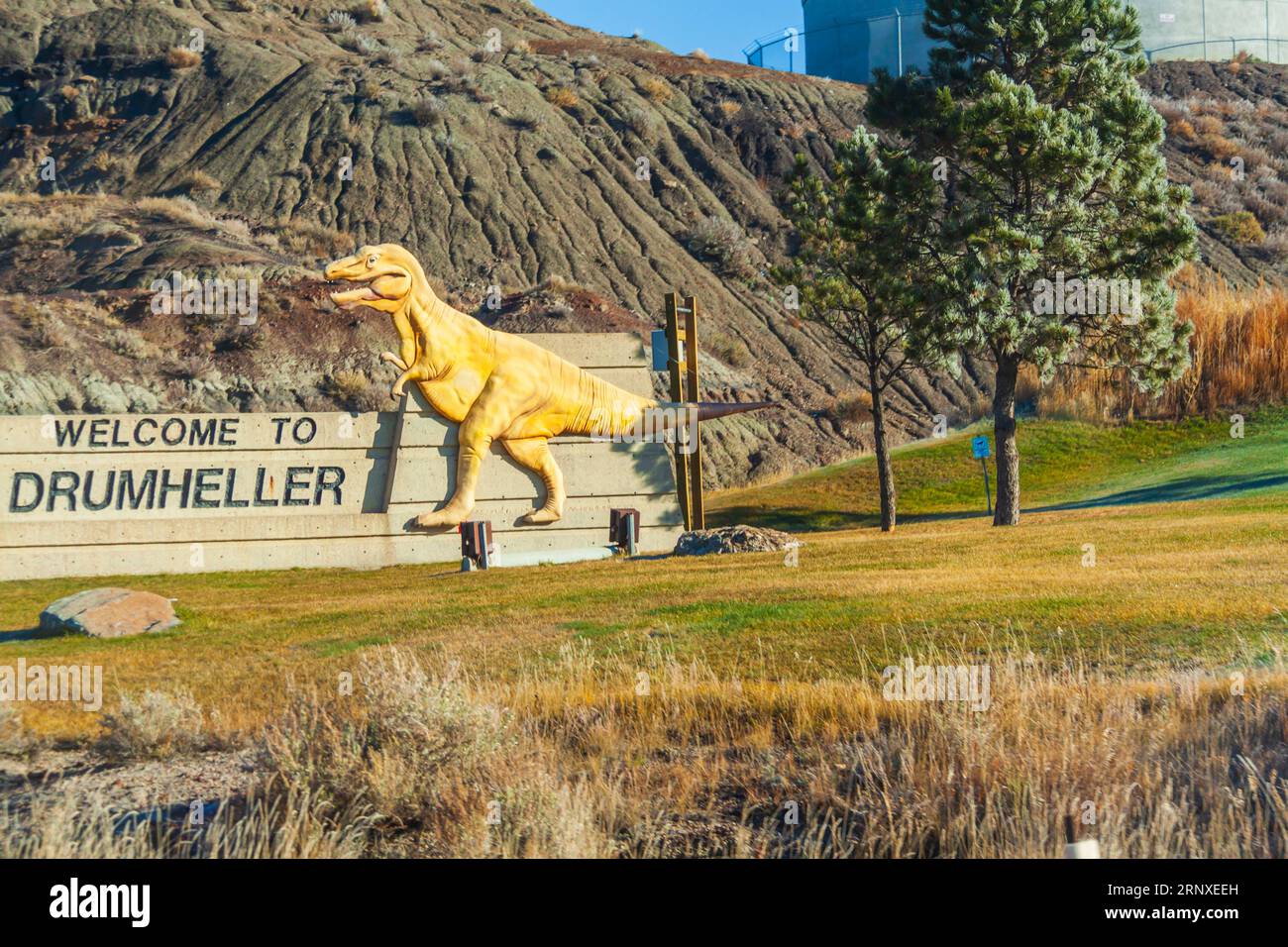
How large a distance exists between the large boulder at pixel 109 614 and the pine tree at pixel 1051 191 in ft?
57.4

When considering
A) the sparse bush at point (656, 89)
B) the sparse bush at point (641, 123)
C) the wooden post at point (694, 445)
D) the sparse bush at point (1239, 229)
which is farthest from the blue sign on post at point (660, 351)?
the sparse bush at point (1239, 229)

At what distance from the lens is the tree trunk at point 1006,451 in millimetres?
25562

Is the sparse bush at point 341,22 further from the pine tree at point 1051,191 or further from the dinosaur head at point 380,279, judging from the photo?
the dinosaur head at point 380,279

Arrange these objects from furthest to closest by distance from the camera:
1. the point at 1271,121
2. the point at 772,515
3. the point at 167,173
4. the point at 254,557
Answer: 1. the point at 1271,121
2. the point at 167,173
3. the point at 772,515
4. the point at 254,557

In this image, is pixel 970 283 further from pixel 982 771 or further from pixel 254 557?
pixel 982 771

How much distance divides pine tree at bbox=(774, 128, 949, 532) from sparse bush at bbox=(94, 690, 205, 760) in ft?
67.9

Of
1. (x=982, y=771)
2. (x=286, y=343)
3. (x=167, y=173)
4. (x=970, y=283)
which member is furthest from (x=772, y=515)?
(x=167, y=173)

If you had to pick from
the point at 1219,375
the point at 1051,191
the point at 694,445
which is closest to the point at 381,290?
the point at 694,445

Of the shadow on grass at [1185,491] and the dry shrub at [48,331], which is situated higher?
the dry shrub at [48,331]

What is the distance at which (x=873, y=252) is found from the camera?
27.9 m

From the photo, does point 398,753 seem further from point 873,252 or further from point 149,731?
point 873,252
